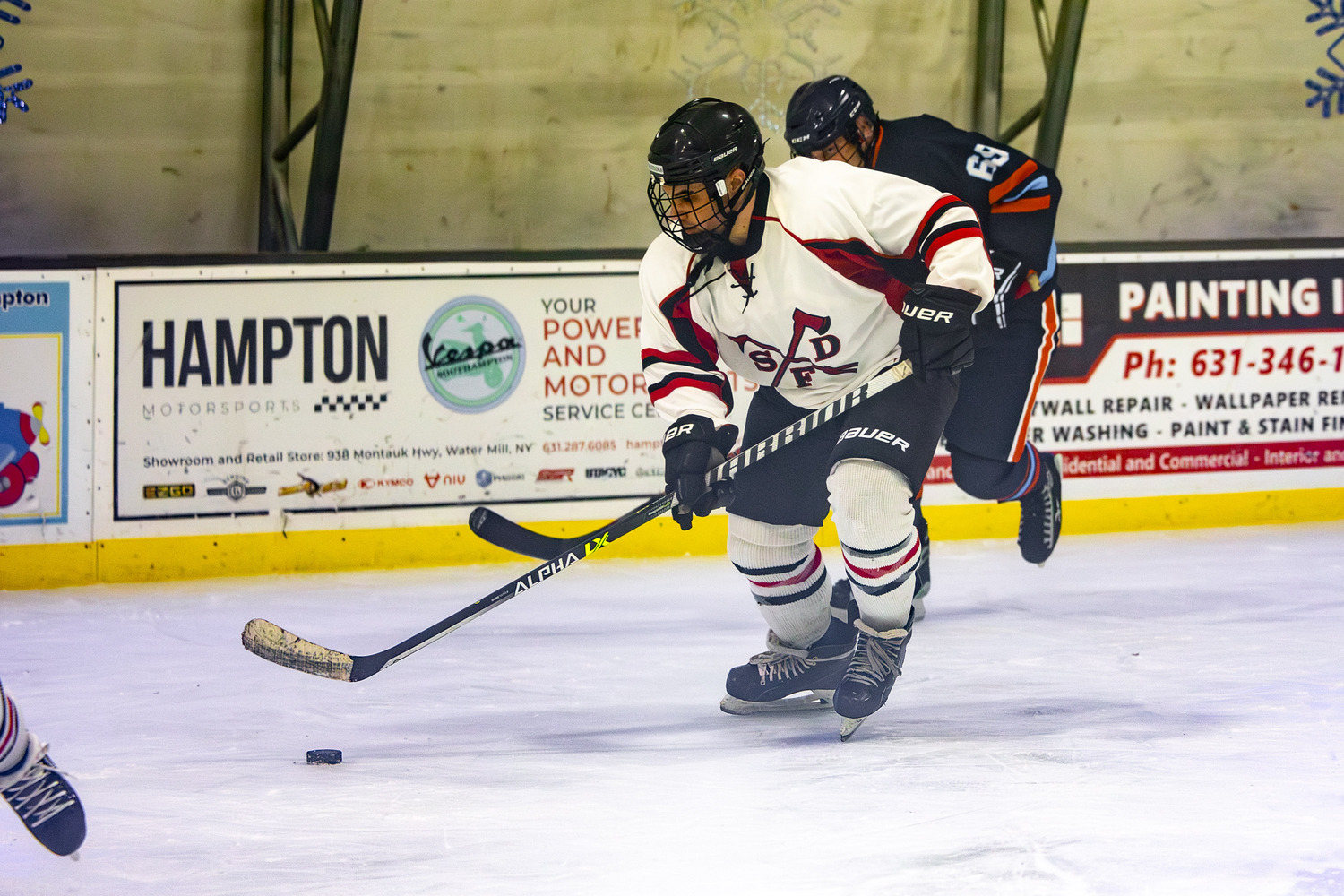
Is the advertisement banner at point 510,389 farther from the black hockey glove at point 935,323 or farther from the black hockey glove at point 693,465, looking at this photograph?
the black hockey glove at point 935,323

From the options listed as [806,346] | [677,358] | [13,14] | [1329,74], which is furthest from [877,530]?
[1329,74]

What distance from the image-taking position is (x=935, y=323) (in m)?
1.79

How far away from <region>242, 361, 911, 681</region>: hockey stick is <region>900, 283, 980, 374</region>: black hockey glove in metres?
0.10

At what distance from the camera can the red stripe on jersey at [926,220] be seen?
6.05ft

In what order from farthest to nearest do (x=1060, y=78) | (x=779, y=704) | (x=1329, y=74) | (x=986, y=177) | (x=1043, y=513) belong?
(x=1329, y=74) < (x=1060, y=78) < (x=1043, y=513) < (x=986, y=177) < (x=779, y=704)

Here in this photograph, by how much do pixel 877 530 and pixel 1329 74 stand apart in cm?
460

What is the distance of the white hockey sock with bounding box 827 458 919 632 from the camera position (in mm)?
1821

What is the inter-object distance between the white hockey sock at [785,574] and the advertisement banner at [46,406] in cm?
231

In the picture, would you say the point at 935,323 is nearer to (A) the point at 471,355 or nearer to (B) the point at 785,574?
(B) the point at 785,574

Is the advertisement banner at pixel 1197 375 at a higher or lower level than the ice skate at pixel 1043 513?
higher

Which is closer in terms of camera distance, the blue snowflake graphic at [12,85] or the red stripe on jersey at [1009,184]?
the red stripe on jersey at [1009,184]

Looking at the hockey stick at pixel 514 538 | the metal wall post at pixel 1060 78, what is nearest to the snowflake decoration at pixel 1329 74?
the metal wall post at pixel 1060 78

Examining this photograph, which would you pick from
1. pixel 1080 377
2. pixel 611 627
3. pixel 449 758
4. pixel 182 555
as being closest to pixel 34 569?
pixel 182 555

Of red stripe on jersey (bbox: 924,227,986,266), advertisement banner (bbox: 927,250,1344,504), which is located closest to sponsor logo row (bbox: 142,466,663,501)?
advertisement banner (bbox: 927,250,1344,504)
